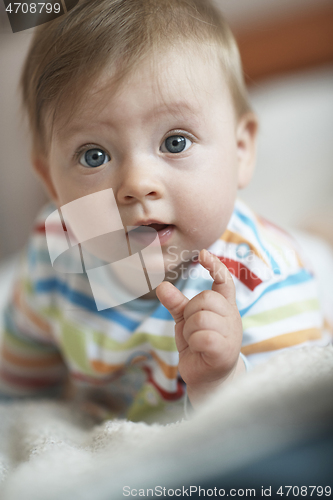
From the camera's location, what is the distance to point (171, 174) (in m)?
0.35

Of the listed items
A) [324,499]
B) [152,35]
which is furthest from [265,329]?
[152,35]

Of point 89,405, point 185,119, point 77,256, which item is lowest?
point 89,405

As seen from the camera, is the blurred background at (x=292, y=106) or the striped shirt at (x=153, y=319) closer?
the striped shirt at (x=153, y=319)

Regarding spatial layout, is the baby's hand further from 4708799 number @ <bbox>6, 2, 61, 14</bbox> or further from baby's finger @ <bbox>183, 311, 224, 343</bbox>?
4708799 number @ <bbox>6, 2, 61, 14</bbox>

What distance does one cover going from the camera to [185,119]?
0.34m

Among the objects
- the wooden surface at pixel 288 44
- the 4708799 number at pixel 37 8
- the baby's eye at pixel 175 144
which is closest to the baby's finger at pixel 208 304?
the baby's eye at pixel 175 144

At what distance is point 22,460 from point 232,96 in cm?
36

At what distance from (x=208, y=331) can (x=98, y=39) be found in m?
0.23

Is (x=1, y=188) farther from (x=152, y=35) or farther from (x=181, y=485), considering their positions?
(x=181, y=485)

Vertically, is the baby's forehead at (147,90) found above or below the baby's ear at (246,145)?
above

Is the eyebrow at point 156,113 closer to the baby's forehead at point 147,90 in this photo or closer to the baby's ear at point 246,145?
the baby's forehead at point 147,90

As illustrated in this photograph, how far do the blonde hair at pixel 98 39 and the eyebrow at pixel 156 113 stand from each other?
0.01 m

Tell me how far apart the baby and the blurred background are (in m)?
0.40

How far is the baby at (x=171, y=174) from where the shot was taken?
33cm
